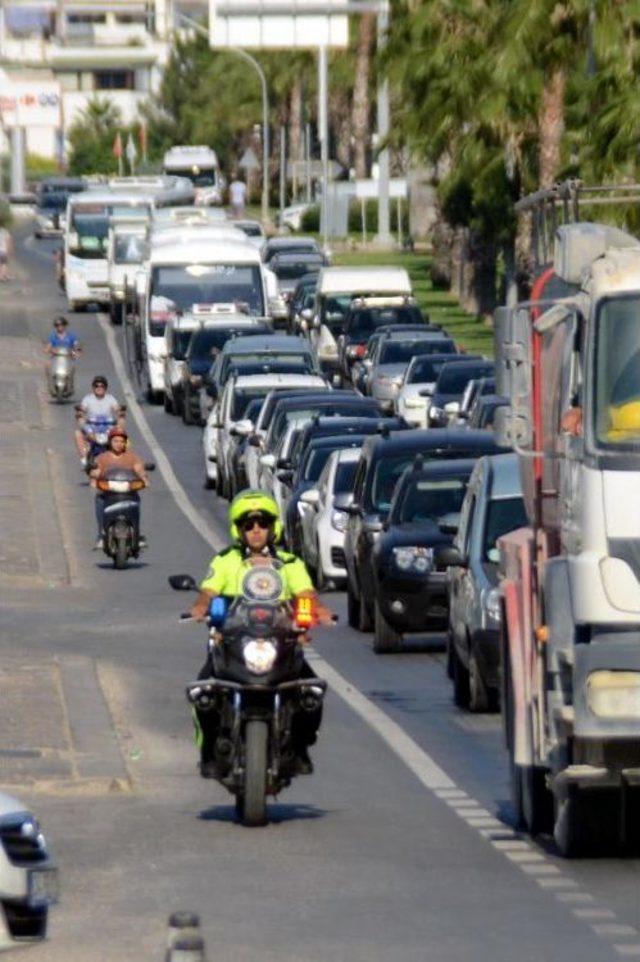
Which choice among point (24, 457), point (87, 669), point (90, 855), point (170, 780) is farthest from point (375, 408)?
point (90, 855)

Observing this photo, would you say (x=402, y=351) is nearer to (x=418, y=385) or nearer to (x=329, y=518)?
(x=418, y=385)

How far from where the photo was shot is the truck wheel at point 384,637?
24.7m

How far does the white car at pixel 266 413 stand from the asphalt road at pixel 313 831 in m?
10.5

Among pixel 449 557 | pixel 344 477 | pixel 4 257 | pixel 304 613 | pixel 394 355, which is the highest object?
pixel 304 613

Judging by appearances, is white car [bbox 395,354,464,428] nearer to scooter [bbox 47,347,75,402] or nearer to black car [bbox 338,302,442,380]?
black car [bbox 338,302,442,380]

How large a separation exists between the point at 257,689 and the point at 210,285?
43.5m

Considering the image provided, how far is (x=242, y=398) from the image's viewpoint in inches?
1732

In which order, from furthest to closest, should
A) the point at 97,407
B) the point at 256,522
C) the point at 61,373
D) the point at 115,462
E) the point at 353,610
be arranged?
the point at 61,373
the point at 97,407
the point at 115,462
the point at 353,610
the point at 256,522

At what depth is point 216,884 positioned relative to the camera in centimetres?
1307

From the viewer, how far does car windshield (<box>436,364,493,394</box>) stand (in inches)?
1743

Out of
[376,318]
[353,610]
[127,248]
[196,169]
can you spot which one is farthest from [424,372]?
[196,169]

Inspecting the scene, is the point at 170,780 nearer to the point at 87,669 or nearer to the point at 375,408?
the point at 87,669

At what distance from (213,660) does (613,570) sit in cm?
276

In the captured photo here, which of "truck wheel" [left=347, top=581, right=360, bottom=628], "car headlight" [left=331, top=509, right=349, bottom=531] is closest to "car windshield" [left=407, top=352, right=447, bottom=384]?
"car headlight" [left=331, top=509, right=349, bottom=531]
